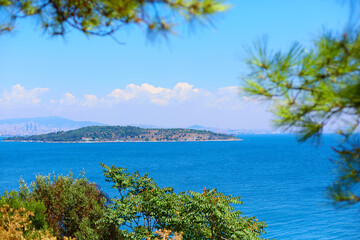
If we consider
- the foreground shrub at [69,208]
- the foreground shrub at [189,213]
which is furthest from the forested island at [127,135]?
the foreground shrub at [189,213]

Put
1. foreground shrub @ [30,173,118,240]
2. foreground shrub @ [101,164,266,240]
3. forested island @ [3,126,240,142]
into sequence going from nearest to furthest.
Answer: foreground shrub @ [101,164,266,240], foreground shrub @ [30,173,118,240], forested island @ [3,126,240,142]

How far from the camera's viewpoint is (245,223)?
30.9ft

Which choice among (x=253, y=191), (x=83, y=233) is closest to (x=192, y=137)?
(x=253, y=191)

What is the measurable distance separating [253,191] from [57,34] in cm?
3658

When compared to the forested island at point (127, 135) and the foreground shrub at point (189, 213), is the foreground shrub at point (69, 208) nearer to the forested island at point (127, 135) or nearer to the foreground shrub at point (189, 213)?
the foreground shrub at point (189, 213)

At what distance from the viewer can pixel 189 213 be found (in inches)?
351

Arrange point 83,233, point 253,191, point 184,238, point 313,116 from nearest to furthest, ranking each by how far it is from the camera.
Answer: point 313,116 → point 184,238 → point 83,233 → point 253,191

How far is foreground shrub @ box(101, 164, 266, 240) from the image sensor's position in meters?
8.59

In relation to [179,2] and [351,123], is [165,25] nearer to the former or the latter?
[179,2]

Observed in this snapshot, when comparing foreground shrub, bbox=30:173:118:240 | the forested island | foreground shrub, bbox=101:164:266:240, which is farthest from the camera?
the forested island

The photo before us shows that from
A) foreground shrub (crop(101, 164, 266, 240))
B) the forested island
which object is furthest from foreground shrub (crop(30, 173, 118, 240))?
the forested island

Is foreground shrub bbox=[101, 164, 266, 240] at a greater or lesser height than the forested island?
greater

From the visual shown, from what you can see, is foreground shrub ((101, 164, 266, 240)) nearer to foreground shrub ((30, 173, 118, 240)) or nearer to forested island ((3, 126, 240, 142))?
foreground shrub ((30, 173, 118, 240))

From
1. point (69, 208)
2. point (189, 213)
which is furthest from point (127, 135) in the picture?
point (189, 213)
